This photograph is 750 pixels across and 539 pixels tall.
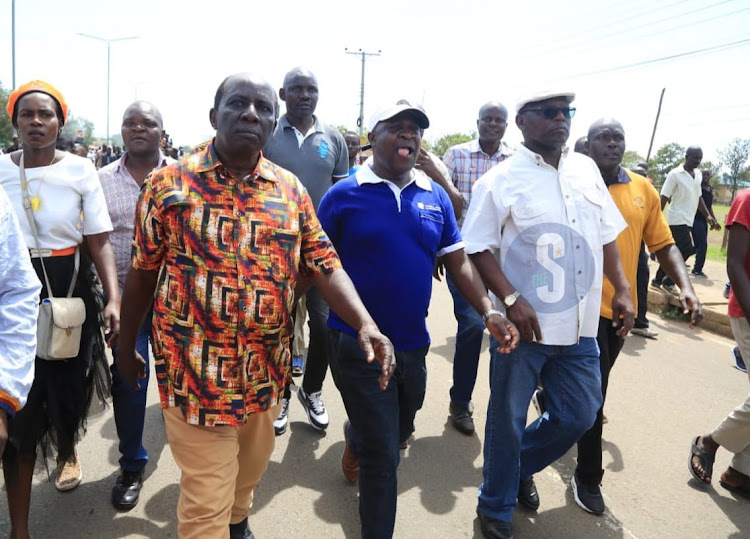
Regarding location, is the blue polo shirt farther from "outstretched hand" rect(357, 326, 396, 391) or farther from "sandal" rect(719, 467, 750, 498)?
"sandal" rect(719, 467, 750, 498)

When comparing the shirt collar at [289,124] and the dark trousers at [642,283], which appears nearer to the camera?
the shirt collar at [289,124]

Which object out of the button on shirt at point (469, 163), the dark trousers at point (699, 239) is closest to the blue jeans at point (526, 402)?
the button on shirt at point (469, 163)

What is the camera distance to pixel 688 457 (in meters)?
3.86

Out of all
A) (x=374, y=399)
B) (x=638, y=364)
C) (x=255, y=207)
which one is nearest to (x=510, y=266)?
(x=374, y=399)

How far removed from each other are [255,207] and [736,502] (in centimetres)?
327

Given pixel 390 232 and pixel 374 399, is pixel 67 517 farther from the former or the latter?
pixel 390 232

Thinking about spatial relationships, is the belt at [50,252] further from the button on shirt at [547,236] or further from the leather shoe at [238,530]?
the button on shirt at [547,236]

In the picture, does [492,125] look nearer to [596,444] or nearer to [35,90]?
[596,444]

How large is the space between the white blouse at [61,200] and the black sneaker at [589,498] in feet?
9.60

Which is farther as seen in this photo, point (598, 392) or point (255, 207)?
point (598, 392)

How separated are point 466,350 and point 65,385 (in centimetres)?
250

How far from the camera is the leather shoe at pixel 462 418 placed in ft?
13.4

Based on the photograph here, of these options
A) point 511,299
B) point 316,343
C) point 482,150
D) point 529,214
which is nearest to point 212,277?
point 511,299

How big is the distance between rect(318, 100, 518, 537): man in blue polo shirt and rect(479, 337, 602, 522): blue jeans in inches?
12.8
